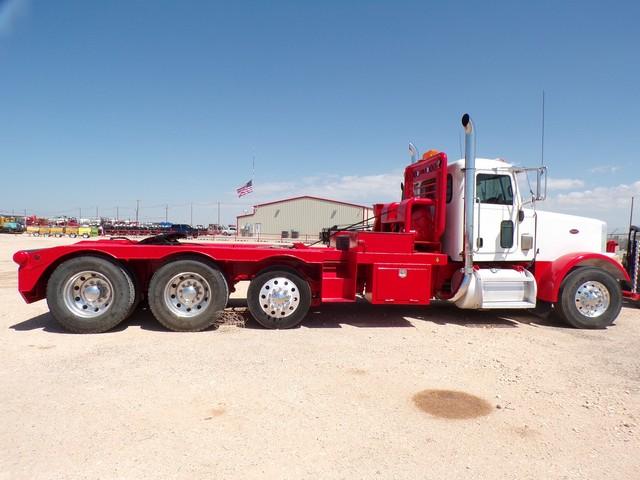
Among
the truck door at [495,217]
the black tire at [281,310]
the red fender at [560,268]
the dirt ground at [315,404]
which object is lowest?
the dirt ground at [315,404]

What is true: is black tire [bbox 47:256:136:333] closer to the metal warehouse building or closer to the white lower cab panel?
the white lower cab panel

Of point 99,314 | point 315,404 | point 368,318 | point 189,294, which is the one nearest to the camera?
point 315,404

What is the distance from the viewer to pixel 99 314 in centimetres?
596

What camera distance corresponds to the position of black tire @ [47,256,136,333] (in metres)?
5.86

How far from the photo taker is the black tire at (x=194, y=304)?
6031 millimetres

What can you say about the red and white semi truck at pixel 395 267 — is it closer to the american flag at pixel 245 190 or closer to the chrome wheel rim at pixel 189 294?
the chrome wheel rim at pixel 189 294

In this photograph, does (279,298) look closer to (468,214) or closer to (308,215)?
(468,214)

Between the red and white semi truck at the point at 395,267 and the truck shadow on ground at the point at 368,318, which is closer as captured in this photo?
the red and white semi truck at the point at 395,267

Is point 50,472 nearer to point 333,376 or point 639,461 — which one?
point 333,376

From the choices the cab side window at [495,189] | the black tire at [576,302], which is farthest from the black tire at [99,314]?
the black tire at [576,302]

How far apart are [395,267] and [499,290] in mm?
1804

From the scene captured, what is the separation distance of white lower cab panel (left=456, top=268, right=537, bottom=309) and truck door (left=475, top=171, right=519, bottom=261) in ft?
1.03

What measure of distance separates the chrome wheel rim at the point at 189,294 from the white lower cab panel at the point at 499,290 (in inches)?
161

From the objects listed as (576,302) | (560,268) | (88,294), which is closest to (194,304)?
(88,294)
